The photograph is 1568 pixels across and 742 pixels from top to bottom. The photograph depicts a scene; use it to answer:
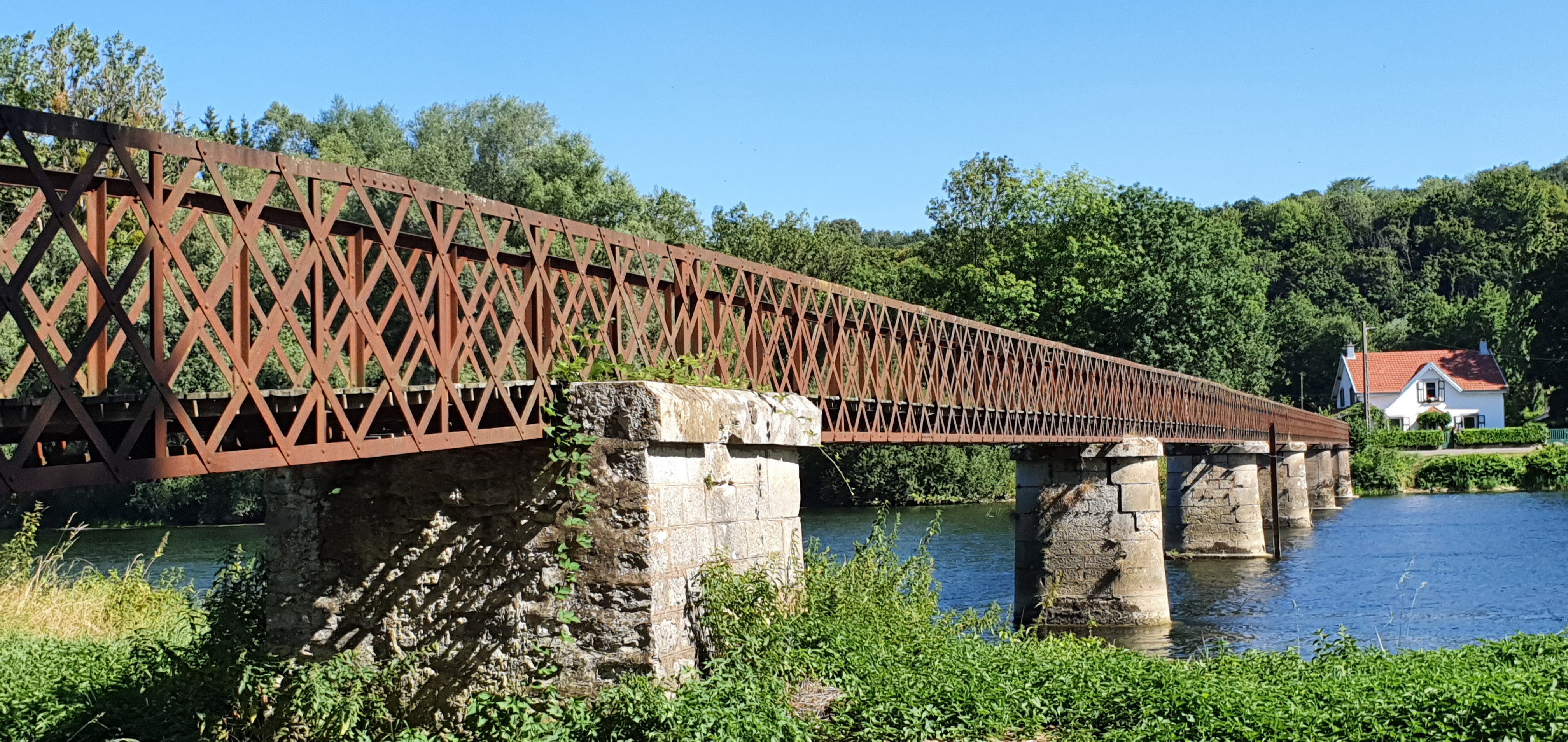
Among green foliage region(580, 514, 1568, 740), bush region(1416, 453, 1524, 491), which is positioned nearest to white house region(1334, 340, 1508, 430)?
bush region(1416, 453, 1524, 491)

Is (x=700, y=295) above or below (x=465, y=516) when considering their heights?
above

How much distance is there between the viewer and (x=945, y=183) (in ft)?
207

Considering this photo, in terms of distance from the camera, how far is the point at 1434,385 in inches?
3637

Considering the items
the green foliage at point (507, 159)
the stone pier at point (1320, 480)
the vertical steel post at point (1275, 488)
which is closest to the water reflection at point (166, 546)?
the green foliage at point (507, 159)

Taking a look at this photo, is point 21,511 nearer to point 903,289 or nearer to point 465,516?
point 903,289

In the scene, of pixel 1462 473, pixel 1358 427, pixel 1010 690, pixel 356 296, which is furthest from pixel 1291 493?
pixel 356 296

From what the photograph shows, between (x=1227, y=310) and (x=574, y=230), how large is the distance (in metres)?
44.7

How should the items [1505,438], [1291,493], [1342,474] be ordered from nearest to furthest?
1. [1291,493]
2. [1342,474]
3. [1505,438]

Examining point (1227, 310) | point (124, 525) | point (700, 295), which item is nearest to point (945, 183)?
point (1227, 310)

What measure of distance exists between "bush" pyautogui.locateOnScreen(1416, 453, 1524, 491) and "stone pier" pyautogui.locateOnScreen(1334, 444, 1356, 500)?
5488mm

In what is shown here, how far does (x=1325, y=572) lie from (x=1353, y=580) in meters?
2.11

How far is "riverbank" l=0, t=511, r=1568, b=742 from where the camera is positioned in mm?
8594

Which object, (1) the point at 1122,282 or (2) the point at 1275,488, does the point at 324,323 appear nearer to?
(2) the point at 1275,488

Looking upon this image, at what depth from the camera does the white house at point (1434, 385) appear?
91.2m
